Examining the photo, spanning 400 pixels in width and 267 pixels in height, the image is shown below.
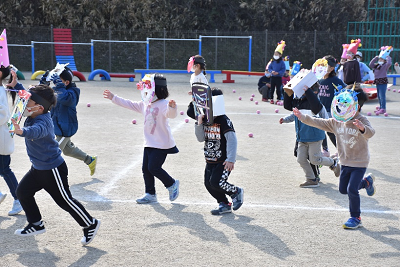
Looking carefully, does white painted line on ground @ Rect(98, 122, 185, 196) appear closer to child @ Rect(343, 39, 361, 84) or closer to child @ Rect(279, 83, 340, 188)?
child @ Rect(279, 83, 340, 188)

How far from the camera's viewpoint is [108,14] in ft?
110

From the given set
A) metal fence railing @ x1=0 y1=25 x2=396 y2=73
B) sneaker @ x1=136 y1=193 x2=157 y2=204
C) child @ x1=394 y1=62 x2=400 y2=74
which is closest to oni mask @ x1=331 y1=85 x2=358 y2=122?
sneaker @ x1=136 y1=193 x2=157 y2=204

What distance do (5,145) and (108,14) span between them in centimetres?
2845

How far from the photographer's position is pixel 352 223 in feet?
19.0

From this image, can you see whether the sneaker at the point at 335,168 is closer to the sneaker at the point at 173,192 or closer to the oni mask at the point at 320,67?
the oni mask at the point at 320,67

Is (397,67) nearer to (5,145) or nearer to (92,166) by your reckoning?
(92,166)

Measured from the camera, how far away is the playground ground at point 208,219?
5.02m

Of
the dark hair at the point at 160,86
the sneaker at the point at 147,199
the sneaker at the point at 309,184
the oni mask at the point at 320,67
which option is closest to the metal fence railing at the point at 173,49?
the oni mask at the point at 320,67

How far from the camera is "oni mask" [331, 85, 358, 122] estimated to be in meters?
5.69

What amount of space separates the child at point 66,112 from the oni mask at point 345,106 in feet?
12.1

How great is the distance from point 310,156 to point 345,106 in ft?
6.74

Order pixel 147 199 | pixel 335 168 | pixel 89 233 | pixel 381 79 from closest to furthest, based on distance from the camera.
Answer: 1. pixel 89 233
2. pixel 147 199
3. pixel 335 168
4. pixel 381 79

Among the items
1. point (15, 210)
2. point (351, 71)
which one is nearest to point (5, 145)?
point (15, 210)

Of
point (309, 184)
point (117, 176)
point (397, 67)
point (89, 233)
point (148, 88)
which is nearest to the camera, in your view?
point (89, 233)
